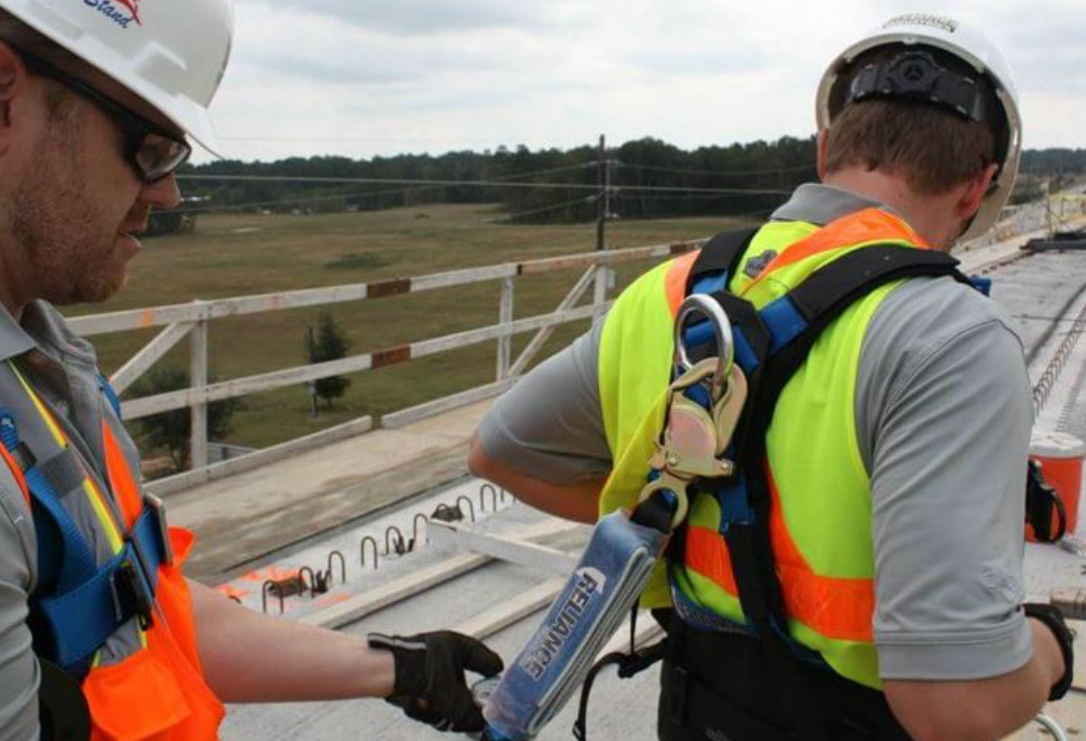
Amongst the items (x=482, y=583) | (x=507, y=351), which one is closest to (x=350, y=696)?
(x=482, y=583)

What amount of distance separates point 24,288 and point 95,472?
300 millimetres

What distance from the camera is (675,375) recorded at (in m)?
1.66

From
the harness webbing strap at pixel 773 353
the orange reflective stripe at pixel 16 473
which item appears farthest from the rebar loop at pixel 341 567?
the orange reflective stripe at pixel 16 473

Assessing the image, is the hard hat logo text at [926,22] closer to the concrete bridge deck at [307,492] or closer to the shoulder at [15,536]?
the shoulder at [15,536]

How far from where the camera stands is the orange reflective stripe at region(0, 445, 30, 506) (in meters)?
1.25

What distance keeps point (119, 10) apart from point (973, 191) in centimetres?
141

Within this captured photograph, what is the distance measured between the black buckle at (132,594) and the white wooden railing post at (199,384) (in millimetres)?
5025

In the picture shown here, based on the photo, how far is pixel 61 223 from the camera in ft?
4.89

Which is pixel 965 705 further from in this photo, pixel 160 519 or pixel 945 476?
pixel 160 519

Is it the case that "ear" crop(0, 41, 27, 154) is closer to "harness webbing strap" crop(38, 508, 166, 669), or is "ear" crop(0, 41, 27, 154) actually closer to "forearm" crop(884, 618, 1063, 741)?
"harness webbing strap" crop(38, 508, 166, 669)

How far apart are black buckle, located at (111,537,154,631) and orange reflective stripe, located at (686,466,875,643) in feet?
2.92

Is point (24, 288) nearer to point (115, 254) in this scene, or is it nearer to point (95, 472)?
point (115, 254)

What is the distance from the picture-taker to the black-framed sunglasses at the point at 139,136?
4.84 feet

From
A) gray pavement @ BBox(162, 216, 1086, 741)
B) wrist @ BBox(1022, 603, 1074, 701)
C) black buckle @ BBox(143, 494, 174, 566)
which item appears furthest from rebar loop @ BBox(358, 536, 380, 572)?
wrist @ BBox(1022, 603, 1074, 701)
